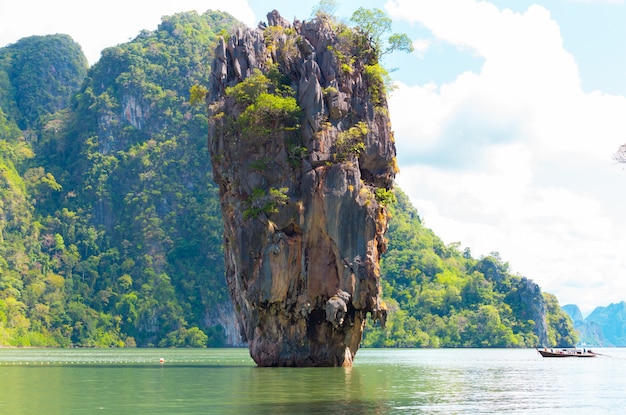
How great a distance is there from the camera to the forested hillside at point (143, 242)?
13825 cm

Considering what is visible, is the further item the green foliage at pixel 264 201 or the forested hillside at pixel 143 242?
the forested hillside at pixel 143 242

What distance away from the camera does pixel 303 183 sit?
48344mm

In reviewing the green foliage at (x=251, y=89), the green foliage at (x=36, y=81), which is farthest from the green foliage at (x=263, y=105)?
the green foliage at (x=36, y=81)

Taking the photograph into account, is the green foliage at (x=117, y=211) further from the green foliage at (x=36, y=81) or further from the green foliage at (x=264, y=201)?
the green foliage at (x=264, y=201)

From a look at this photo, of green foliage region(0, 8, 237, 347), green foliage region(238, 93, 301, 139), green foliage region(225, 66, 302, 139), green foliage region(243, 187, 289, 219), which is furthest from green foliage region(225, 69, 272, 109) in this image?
green foliage region(0, 8, 237, 347)

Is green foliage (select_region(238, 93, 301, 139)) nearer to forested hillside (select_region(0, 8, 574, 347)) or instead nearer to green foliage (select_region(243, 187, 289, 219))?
green foliage (select_region(243, 187, 289, 219))

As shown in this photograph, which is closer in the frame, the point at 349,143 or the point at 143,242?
the point at 349,143

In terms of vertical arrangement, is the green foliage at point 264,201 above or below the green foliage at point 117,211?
below

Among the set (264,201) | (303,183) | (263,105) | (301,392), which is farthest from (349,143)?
(301,392)

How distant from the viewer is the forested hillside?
454ft

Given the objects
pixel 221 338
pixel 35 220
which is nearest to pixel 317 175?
Answer: pixel 221 338

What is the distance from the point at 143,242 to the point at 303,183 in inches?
4276

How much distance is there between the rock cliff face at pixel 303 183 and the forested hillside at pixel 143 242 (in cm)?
7714

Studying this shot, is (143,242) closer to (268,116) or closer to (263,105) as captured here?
(268,116)
